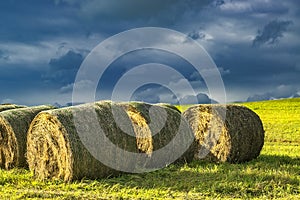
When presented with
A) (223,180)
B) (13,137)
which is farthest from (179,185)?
(13,137)

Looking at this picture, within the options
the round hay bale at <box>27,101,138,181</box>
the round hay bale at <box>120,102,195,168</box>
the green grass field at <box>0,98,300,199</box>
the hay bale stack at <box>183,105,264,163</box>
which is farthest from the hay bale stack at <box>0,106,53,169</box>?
the hay bale stack at <box>183,105,264,163</box>

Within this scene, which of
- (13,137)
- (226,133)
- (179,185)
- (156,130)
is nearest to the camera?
(179,185)

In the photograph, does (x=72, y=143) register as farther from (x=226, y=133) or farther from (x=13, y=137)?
(x=226, y=133)

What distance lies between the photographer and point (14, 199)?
923cm

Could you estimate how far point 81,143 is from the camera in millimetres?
11352

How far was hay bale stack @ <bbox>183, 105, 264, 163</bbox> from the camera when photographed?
47.9ft

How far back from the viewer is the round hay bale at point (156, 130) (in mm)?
13438

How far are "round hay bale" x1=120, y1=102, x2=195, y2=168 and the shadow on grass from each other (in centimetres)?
53

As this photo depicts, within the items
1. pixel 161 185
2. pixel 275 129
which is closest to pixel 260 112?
pixel 275 129

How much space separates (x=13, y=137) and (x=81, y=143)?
11.1ft

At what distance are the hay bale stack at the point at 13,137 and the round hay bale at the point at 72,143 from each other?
1.31 m

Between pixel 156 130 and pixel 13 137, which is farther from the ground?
pixel 13 137

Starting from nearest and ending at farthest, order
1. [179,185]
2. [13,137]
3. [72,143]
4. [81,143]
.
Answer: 1. [179,185]
2. [72,143]
3. [81,143]
4. [13,137]

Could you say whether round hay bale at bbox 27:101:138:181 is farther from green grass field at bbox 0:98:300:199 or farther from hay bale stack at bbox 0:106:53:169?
hay bale stack at bbox 0:106:53:169
